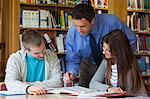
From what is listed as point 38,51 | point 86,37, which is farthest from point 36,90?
point 86,37

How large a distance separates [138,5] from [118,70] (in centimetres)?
289

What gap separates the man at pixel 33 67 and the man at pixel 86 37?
21 centimetres

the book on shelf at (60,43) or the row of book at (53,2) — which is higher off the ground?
the row of book at (53,2)

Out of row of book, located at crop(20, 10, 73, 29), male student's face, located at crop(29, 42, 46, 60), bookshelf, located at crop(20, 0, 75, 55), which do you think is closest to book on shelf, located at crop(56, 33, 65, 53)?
bookshelf, located at crop(20, 0, 75, 55)

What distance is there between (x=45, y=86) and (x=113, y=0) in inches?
76.0

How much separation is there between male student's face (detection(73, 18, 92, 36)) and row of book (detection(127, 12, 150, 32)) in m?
2.28

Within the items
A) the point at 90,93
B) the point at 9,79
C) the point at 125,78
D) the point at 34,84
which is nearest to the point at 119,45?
the point at 125,78

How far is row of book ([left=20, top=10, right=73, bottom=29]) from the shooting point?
4309mm

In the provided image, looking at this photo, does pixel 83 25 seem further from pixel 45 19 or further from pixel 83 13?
pixel 45 19

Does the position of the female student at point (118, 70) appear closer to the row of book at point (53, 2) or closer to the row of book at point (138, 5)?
the row of book at point (53, 2)

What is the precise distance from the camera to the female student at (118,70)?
2.22 meters

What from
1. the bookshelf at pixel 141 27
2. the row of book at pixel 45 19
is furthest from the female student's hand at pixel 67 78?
the bookshelf at pixel 141 27

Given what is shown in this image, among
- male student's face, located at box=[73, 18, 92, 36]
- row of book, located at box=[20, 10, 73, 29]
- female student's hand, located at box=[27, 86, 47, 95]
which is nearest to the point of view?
female student's hand, located at box=[27, 86, 47, 95]

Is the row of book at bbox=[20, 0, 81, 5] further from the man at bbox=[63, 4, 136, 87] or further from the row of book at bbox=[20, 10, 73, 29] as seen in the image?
the man at bbox=[63, 4, 136, 87]
